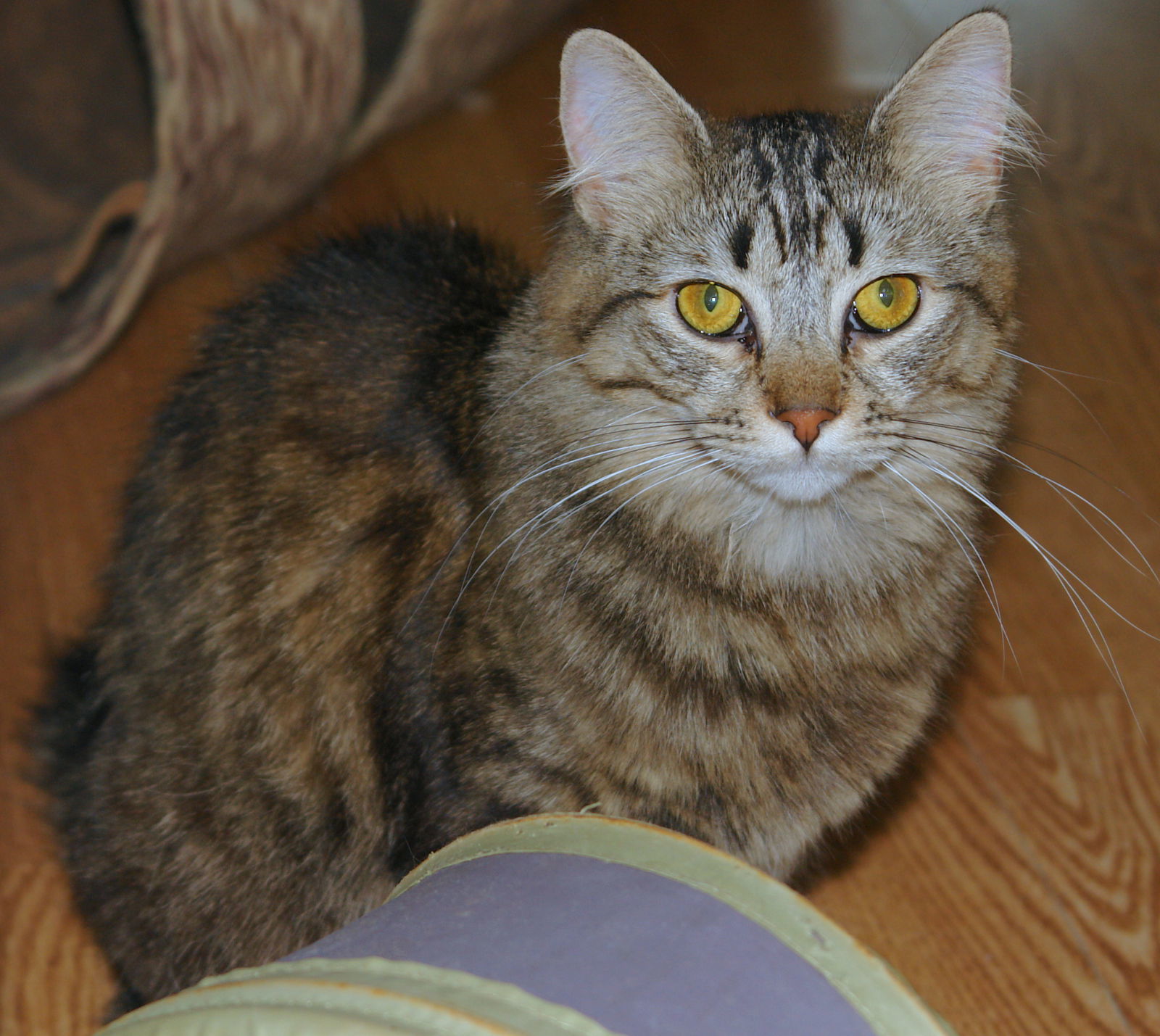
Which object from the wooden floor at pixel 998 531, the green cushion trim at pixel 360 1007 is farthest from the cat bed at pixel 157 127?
the green cushion trim at pixel 360 1007

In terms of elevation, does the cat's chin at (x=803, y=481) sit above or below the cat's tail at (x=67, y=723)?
above

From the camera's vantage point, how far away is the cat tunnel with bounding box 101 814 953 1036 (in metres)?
0.73

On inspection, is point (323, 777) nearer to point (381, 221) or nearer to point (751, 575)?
point (751, 575)

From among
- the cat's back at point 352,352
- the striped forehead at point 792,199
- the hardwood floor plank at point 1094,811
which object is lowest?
the hardwood floor plank at point 1094,811

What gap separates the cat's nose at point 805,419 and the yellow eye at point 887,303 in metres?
0.10

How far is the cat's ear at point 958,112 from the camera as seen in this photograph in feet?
3.45

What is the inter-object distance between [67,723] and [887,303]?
0.99m

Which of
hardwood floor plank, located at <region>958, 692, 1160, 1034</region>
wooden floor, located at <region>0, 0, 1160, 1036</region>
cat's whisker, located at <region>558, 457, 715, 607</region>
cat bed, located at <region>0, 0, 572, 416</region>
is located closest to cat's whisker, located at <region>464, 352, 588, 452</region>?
cat's whisker, located at <region>558, 457, 715, 607</region>

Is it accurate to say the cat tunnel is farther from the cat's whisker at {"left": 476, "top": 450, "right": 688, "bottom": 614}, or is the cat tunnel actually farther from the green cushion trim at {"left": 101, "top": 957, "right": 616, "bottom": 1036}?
the cat's whisker at {"left": 476, "top": 450, "right": 688, "bottom": 614}

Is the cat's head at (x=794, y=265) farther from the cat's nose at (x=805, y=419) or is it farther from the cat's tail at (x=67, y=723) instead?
Answer: the cat's tail at (x=67, y=723)

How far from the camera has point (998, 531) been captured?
5.89ft

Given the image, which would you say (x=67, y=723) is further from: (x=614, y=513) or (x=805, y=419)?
(x=805, y=419)

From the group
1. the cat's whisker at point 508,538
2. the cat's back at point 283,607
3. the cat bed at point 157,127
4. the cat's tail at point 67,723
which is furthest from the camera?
the cat bed at point 157,127

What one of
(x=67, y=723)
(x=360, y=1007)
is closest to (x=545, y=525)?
(x=360, y=1007)
